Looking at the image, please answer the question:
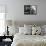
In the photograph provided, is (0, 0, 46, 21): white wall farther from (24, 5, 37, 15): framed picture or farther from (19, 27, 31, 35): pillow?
(19, 27, 31, 35): pillow

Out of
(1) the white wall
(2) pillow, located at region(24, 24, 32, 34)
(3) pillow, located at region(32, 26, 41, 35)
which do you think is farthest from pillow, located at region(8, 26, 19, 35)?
(3) pillow, located at region(32, 26, 41, 35)

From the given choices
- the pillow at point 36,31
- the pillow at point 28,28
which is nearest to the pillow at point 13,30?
the pillow at point 28,28

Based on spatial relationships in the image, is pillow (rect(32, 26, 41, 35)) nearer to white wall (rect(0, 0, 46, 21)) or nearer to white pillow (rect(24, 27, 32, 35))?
white pillow (rect(24, 27, 32, 35))

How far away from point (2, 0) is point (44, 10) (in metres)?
1.76

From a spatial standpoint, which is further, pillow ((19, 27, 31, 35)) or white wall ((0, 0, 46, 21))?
white wall ((0, 0, 46, 21))

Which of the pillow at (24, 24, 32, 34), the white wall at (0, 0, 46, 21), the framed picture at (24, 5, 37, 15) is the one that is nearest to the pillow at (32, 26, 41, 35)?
the pillow at (24, 24, 32, 34)

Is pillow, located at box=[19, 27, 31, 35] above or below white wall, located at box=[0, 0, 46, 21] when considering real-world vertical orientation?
below

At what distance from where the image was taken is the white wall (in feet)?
16.0

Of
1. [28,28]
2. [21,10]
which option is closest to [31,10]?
[21,10]

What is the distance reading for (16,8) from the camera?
16.0ft

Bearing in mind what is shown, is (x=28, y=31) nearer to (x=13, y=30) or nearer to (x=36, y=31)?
(x=36, y=31)

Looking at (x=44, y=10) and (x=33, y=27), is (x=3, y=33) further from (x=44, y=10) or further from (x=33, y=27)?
(x=44, y=10)

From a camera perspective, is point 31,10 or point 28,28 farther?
point 31,10

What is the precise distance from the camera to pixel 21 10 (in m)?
4.89
